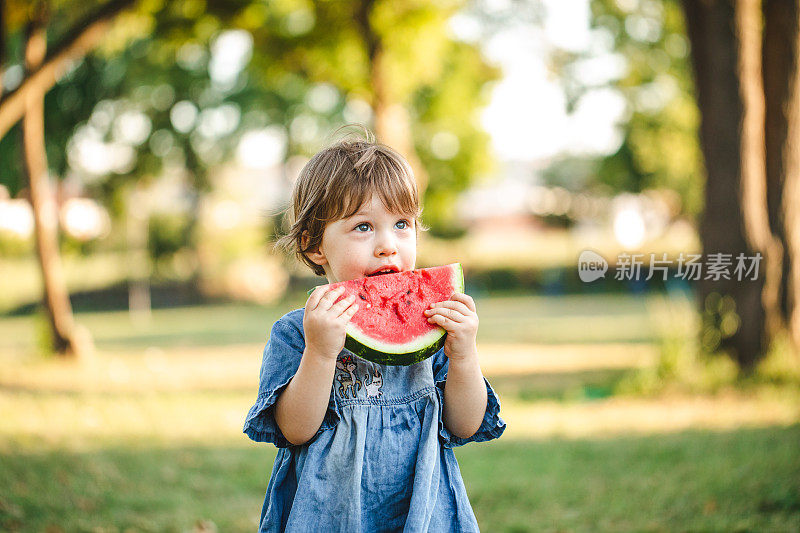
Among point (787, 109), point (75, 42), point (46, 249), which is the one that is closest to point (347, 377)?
point (75, 42)

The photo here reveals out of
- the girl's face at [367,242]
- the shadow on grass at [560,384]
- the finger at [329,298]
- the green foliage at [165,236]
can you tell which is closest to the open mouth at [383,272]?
the girl's face at [367,242]

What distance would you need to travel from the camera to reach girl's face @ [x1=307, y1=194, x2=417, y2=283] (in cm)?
214

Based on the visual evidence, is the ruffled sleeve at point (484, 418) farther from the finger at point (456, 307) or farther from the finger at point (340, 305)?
the finger at point (340, 305)

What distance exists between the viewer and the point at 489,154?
30.7 metres

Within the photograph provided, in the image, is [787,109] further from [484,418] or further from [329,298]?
[329,298]

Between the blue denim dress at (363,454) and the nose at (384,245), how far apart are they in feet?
1.12

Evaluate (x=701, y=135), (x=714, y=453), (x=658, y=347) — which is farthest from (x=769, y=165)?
(x=714, y=453)

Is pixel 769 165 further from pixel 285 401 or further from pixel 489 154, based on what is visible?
pixel 489 154

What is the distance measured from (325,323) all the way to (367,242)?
329 millimetres

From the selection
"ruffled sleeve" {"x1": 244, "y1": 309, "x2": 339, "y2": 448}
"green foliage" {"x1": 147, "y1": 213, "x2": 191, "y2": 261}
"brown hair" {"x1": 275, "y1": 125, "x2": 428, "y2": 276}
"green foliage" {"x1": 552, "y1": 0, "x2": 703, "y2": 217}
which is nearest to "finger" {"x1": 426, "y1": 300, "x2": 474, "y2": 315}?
"brown hair" {"x1": 275, "y1": 125, "x2": 428, "y2": 276}

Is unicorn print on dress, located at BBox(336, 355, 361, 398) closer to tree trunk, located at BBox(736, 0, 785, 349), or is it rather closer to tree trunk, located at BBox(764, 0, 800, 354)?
tree trunk, located at BBox(736, 0, 785, 349)

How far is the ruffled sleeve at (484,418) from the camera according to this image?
2213mm

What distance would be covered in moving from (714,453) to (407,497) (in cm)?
403

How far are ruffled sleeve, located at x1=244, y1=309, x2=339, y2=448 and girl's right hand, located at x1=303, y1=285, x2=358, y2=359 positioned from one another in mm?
179
